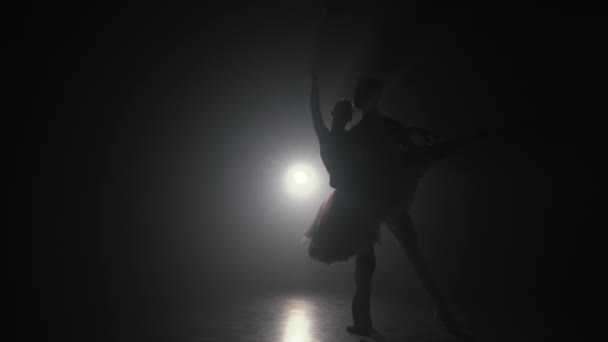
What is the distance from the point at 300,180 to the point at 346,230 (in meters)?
2.53

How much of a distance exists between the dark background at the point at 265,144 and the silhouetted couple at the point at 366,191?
86cm

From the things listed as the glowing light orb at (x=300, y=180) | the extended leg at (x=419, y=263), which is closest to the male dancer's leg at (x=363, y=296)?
the extended leg at (x=419, y=263)

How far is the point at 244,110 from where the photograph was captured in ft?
11.8

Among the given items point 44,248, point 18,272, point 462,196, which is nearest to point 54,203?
point 44,248

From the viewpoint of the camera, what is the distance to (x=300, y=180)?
3.84 m

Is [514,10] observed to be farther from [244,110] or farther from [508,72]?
[244,110]

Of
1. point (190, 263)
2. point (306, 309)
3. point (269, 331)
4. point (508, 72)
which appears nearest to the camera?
point (269, 331)

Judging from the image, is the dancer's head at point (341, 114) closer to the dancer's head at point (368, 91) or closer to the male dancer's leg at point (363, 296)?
the dancer's head at point (368, 91)

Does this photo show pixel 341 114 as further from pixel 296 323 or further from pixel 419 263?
pixel 296 323

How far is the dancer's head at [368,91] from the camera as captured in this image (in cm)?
146

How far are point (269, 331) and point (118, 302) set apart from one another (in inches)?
45.1

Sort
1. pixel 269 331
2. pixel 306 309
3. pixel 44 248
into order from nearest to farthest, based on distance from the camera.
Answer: pixel 269 331
pixel 306 309
pixel 44 248

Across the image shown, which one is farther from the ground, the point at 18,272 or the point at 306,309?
the point at 18,272

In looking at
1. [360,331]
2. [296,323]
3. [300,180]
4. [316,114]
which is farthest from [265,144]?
[360,331]
